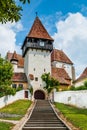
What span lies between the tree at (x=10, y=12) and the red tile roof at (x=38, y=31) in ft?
170

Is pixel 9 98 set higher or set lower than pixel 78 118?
higher

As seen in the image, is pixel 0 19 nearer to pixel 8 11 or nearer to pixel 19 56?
pixel 8 11

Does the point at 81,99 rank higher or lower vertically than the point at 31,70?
lower

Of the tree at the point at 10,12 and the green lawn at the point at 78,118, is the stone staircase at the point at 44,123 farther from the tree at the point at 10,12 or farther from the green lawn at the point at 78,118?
the tree at the point at 10,12

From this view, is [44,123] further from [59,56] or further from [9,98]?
[59,56]

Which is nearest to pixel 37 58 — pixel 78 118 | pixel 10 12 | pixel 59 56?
pixel 59 56

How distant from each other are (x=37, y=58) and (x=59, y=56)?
1920 cm

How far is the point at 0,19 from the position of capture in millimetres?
10344

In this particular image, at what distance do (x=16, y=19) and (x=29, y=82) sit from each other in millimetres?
49382

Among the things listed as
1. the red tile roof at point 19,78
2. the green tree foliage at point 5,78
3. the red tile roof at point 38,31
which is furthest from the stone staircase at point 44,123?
the red tile roof at point 38,31

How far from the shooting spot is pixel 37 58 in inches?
2448

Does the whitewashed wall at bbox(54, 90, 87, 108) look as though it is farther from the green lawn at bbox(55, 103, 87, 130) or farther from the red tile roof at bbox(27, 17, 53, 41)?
the red tile roof at bbox(27, 17, 53, 41)

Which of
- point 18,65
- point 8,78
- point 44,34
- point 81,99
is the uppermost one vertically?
point 44,34

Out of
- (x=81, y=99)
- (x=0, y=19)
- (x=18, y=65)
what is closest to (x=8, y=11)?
(x=0, y=19)
